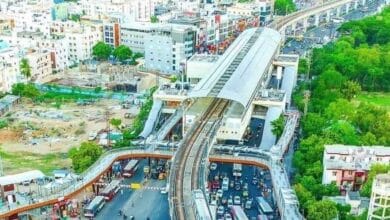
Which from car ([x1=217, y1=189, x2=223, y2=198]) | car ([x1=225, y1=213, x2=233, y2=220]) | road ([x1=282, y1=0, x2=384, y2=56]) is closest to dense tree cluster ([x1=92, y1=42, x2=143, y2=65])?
road ([x1=282, y1=0, x2=384, y2=56])

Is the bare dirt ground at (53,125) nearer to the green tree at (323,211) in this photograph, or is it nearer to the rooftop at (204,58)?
the rooftop at (204,58)

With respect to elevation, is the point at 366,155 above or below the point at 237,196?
above

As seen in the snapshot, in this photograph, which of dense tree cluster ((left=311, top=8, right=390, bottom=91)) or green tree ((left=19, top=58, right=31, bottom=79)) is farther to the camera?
dense tree cluster ((left=311, top=8, right=390, bottom=91))

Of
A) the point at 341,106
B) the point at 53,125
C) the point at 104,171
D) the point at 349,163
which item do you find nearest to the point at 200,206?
the point at 104,171

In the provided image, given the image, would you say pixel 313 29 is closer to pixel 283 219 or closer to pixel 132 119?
pixel 132 119

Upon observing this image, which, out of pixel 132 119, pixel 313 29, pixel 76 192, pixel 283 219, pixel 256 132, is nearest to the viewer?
pixel 283 219

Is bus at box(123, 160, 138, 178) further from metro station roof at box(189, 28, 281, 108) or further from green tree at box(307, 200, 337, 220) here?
green tree at box(307, 200, 337, 220)

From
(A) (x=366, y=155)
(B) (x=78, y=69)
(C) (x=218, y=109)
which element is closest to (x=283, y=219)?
(A) (x=366, y=155)
